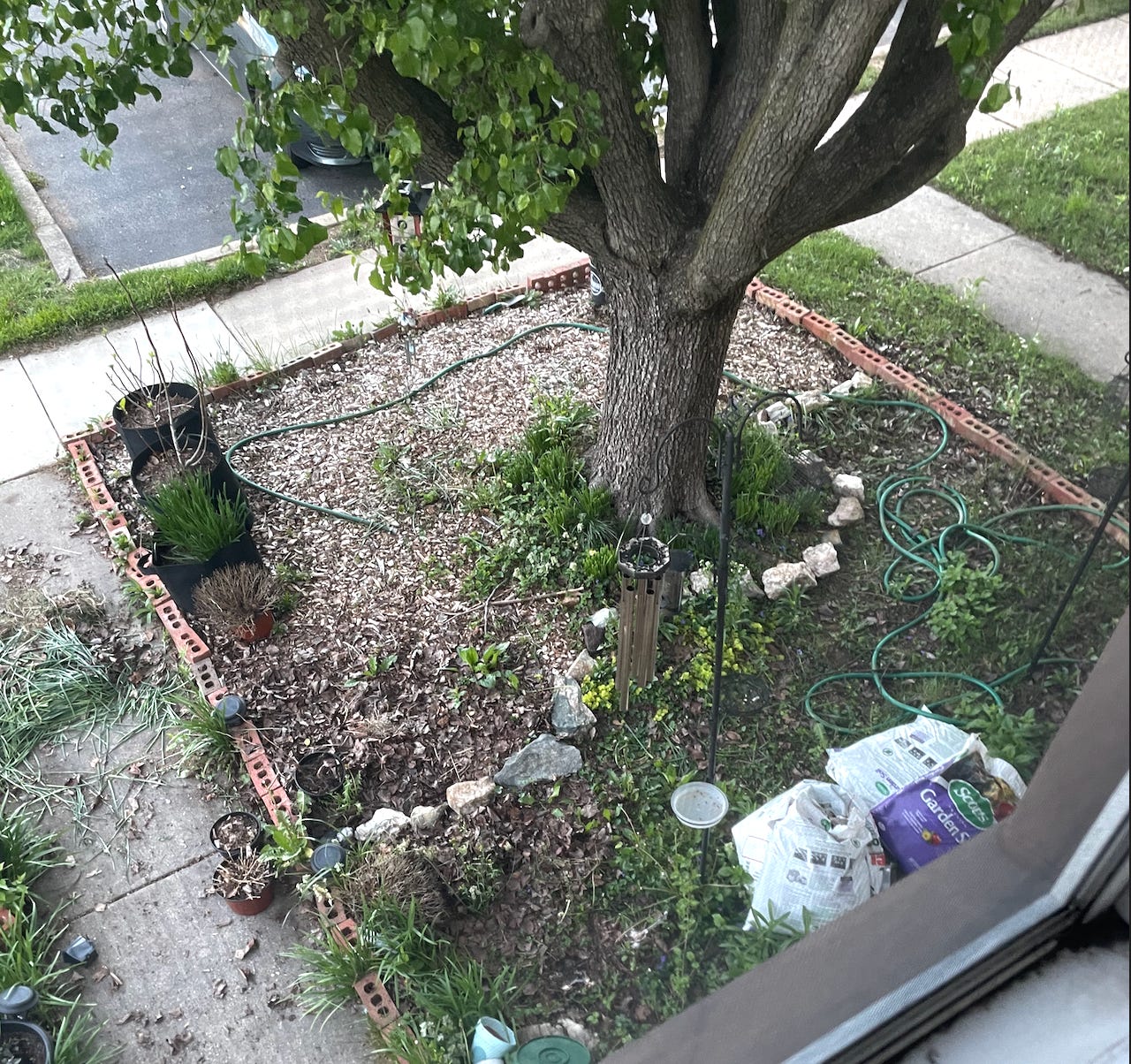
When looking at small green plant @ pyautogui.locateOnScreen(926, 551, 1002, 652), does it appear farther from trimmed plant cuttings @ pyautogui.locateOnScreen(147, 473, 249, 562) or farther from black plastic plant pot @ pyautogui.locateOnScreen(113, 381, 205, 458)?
black plastic plant pot @ pyautogui.locateOnScreen(113, 381, 205, 458)

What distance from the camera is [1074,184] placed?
126cm

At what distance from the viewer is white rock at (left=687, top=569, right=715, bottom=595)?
3.18 m

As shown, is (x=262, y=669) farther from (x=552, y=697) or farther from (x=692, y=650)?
(x=692, y=650)

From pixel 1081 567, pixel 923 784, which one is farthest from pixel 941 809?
pixel 1081 567

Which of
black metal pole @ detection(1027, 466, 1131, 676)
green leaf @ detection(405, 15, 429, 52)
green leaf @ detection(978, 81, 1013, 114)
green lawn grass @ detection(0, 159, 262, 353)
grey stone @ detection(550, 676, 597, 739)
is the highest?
green leaf @ detection(405, 15, 429, 52)

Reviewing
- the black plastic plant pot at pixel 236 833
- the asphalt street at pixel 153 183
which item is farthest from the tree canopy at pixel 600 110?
the asphalt street at pixel 153 183

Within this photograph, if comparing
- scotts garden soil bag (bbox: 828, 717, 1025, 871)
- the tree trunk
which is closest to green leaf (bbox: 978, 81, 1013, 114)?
the tree trunk

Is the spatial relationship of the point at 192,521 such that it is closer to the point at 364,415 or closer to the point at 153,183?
the point at 364,415

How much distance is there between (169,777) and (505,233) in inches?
80.4

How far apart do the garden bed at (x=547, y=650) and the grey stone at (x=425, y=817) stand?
5cm

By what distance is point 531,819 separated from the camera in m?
2.70

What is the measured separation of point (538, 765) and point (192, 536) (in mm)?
1453

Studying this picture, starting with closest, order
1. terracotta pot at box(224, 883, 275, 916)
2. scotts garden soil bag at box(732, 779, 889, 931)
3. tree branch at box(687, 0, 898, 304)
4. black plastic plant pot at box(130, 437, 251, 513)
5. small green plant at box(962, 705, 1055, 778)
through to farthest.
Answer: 1. small green plant at box(962, 705, 1055, 778)
2. tree branch at box(687, 0, 898, 304)
3. scotts garden soil bag at box(732, 779, 889, 931)
4. terracotta pot at box(224, 883, 275, 916)
5. black plastic plant pot at box(130, 437, 251, 513)

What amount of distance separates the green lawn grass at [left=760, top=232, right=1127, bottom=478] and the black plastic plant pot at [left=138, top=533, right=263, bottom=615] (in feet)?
8.39
